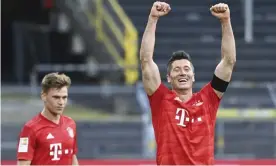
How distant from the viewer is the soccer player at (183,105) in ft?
19.1

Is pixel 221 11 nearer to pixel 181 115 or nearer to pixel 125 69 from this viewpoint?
pixel 181 115

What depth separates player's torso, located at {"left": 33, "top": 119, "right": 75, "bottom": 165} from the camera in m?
6.58

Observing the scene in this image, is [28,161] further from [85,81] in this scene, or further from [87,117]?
[85,81]

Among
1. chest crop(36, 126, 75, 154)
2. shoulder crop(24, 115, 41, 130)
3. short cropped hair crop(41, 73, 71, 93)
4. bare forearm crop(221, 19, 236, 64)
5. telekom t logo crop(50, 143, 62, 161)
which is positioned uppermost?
bare forearm crop(221, 19, 236, 64)

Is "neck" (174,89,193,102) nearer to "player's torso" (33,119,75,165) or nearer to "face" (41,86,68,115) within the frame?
"face" (41,86,68,115)

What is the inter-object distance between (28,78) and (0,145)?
8.42 metres

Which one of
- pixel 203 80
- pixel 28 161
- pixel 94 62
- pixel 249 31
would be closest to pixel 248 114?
pixel 203 80

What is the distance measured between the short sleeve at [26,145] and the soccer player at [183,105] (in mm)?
1074

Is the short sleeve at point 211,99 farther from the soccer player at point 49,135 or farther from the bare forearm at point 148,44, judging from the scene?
the soccer player at point 49,135

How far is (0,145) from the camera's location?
13.8 metres

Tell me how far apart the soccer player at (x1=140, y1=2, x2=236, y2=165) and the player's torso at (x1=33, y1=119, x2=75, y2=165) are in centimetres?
100

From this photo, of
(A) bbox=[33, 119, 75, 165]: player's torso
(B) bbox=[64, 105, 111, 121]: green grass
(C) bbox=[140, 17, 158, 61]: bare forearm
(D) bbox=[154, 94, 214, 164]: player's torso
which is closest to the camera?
(D) bbox=[154, 94, 214, 164]: player's torso

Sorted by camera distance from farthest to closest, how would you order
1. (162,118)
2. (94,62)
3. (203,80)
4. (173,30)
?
(94,62) → (173,30) → (203,80) → (162,118)

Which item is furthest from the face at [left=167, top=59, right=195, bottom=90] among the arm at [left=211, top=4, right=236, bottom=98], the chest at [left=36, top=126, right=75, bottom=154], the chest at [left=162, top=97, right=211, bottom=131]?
the chest at [left=36, top=126, right=75, bottom=154]
